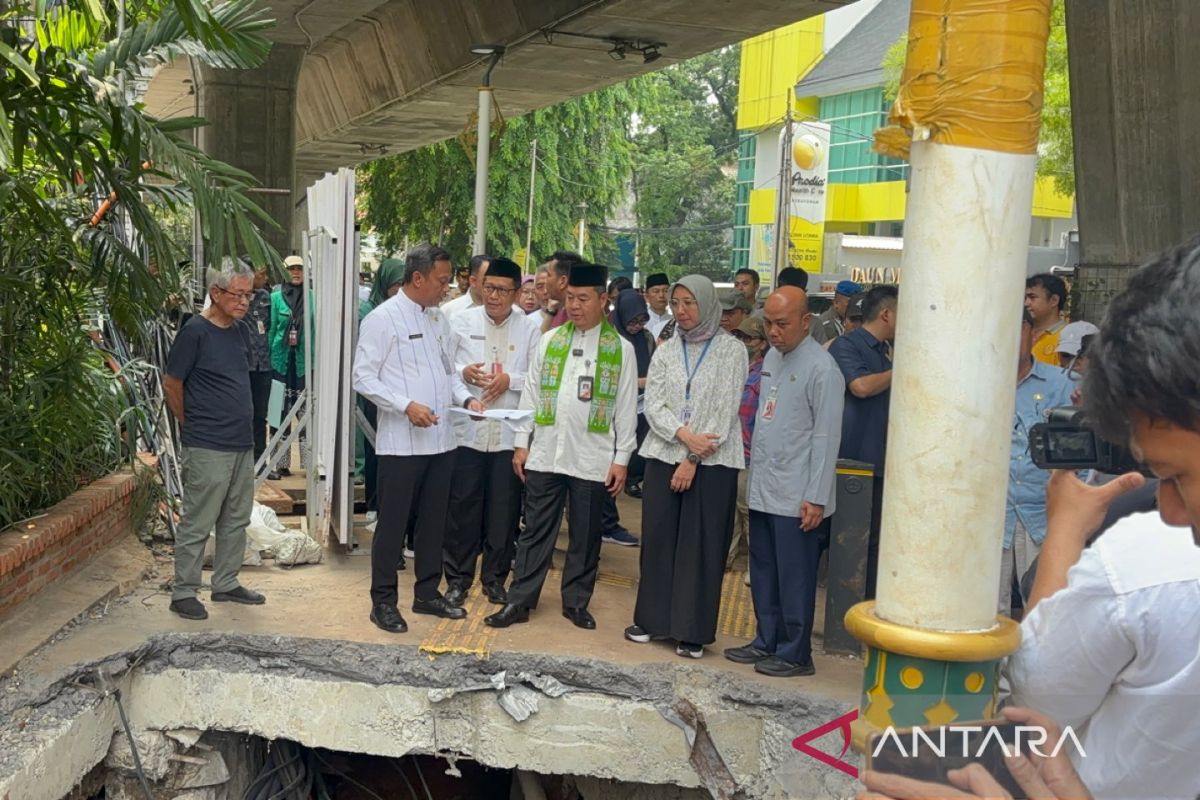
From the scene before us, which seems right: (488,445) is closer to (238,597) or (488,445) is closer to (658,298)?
(238,597)

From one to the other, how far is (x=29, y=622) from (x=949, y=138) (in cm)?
493

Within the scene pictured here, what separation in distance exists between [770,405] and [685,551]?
83cm

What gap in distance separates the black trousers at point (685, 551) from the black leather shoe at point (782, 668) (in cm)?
33

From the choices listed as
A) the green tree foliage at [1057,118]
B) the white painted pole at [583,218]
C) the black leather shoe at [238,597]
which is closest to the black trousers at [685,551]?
the black leather shoe at [238,597]

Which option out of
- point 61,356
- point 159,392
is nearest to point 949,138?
point 61,356

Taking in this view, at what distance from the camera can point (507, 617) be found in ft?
21.5

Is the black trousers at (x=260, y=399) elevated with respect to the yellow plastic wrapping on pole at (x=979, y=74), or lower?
lower

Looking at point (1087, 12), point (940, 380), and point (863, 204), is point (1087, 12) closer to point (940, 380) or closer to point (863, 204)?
point (940, 380)

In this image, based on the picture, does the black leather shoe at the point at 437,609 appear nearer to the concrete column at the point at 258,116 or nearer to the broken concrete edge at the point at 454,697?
the broken concrete edge at the point at 454,697

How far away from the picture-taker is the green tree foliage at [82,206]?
19.5 feet

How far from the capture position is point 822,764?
5.52m

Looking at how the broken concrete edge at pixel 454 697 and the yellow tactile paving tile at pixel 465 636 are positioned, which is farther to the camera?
the yellow tactile paving tile at pixel 465 636

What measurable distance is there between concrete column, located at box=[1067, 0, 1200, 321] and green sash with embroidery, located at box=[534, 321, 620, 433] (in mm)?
3542

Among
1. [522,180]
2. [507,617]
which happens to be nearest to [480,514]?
[507,617]
